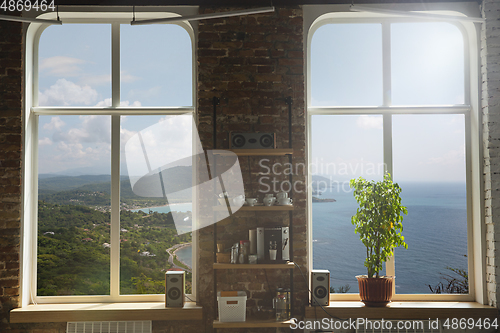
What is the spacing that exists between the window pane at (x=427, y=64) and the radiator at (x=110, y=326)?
321 cm

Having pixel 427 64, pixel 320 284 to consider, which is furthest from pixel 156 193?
pixel 427 64

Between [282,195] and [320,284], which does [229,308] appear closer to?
[320,284]

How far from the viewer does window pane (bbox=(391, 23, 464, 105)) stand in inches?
143

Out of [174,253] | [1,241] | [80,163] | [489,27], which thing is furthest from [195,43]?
[489,27]

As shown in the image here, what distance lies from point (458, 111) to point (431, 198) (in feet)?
2.98

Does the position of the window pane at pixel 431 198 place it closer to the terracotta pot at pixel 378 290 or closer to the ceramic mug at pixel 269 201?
the terracotta pot at pixel 378 290

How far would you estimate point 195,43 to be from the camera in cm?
344

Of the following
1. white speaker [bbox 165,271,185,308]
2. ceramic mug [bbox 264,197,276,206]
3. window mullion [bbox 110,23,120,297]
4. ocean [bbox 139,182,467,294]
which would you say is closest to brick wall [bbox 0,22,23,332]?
window mullion [bbox 110,23,120,297]

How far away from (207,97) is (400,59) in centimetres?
200

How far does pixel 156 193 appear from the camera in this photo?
3566mm

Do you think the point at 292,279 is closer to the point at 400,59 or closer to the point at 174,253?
the point at 174,253

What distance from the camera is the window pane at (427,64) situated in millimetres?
3639

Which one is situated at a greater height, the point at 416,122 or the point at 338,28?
the point at 338,28

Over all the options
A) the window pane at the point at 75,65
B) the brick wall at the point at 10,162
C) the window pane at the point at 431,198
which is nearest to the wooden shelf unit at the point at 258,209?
the window pane at the point at 431,198
